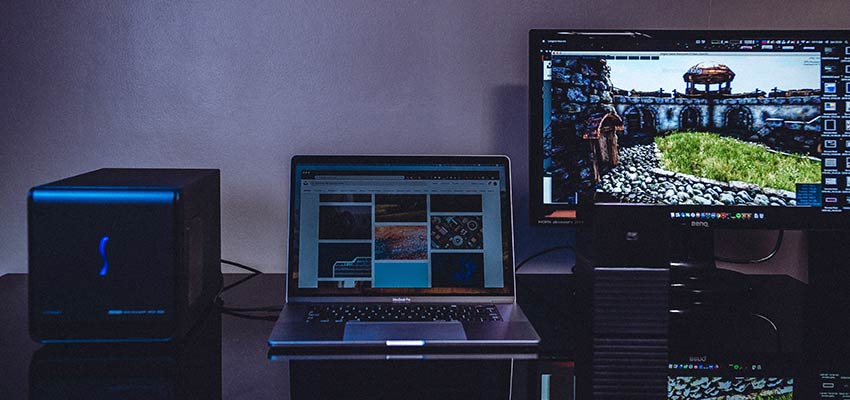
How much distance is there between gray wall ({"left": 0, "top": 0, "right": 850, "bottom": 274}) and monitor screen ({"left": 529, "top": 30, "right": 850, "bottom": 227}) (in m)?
0.18

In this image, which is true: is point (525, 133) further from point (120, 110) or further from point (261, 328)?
point (120, 110)

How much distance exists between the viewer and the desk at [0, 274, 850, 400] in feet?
2.65

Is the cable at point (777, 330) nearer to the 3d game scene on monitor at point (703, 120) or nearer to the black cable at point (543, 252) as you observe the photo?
the 3d game scene on monitor at point (703, 120)

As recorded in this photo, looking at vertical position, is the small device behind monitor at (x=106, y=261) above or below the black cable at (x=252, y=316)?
above

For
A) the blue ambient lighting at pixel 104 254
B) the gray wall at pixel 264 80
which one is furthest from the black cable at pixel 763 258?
the blue ambient lighting at pixel 104 254

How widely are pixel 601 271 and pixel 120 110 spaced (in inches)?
37.4

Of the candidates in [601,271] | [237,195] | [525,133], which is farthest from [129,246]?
[525,133]

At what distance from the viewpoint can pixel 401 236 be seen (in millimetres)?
1161

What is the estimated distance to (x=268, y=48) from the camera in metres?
1.33

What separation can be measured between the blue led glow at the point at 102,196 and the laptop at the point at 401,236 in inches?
10.4

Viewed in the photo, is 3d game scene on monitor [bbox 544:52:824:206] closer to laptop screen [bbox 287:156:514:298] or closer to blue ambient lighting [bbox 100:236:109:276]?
laptop screen [bbox 287:156:514:298]

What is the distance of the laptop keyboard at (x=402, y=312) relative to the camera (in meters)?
1.02

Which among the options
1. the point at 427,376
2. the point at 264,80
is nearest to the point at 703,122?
the point at 427,376

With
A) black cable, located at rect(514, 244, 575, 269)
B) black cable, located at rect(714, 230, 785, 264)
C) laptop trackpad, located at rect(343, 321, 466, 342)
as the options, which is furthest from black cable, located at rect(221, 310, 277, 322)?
black cable, located at rect(714, 230, 785, 264)
